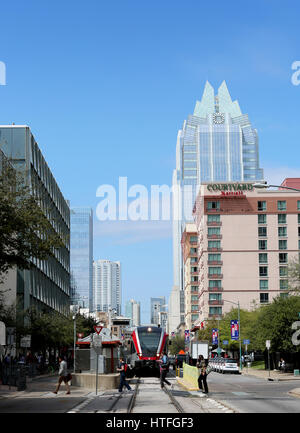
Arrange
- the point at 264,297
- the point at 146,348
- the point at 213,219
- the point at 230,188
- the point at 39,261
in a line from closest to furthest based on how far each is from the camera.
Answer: the point at 146,348 → the point at 39,261 → the point at 264,297 → the point at 230,188 → the point at 213,219

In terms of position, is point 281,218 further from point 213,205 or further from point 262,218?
point 213,205

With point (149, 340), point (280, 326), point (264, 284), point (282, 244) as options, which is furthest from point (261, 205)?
point (149, 340)

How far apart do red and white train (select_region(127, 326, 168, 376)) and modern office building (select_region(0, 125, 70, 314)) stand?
1123 centimetres

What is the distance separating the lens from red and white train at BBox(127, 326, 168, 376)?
50375mm

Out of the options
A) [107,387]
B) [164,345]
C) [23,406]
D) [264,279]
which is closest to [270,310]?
[164,345]

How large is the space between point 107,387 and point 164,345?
14.0m

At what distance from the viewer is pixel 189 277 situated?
168m

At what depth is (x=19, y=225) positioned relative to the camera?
91.0ft

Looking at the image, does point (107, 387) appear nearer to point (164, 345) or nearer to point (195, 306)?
point (164, 345)

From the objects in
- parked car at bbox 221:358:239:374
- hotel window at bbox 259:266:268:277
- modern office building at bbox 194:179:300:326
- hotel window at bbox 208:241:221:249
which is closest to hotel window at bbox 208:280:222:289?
modern office building at bbox 194:179:300:326

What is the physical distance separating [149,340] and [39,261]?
119 ft

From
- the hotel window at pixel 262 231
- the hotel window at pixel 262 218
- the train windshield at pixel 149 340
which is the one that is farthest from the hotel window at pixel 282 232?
the train windshield at pixel 149 340

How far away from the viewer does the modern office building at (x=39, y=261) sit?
73.8m

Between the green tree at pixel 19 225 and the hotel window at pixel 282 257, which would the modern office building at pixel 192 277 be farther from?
the green tree at pixel 19 225
